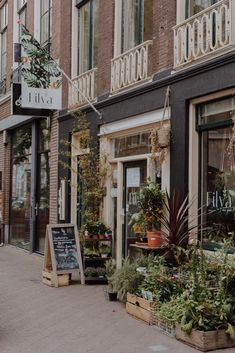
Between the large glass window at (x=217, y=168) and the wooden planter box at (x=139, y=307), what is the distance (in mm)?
1530

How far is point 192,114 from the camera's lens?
853 centimetres

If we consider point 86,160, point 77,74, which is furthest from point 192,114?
point 77,74

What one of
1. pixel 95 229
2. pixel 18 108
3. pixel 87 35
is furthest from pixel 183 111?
pixel 18 108

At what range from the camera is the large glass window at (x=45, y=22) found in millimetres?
14672

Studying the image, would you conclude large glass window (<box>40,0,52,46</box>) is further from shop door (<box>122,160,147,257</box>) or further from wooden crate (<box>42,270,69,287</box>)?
wooden crate (<box>42,270,69,287</box>)

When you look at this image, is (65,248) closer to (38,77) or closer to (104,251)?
(104,251)

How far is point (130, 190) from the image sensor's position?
1055 cm

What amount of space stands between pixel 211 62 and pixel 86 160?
4032 millimetres

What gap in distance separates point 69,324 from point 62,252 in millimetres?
3024

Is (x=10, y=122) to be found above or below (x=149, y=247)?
above

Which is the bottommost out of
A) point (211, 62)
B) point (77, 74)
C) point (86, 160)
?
point (86, 160)

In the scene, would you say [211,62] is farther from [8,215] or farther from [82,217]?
[8,215]

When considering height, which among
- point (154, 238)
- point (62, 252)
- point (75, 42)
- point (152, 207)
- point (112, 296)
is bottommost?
point (112, 296)

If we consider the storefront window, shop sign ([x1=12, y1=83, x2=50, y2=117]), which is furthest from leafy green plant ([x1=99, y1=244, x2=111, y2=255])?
shop sign ([x1=12, y1=83, x2=50, y2=117])
